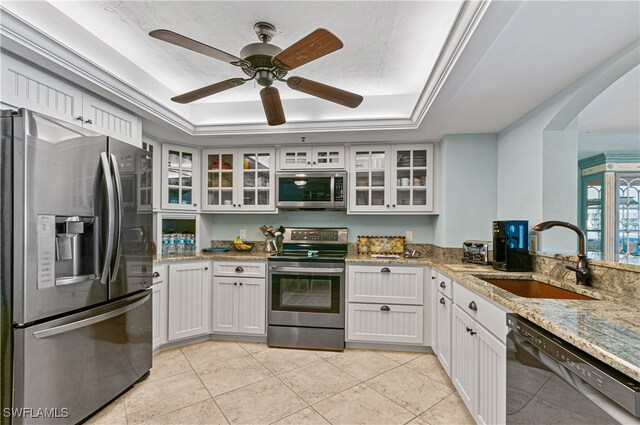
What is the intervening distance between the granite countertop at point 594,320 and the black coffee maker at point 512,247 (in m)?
0.39

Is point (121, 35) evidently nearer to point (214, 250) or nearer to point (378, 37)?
point (378, 37)

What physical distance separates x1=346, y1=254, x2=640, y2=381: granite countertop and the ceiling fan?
1378 mm

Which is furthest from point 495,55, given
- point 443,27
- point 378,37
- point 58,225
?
point 58,225

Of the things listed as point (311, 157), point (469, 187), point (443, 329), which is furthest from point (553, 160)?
point (311, 157)

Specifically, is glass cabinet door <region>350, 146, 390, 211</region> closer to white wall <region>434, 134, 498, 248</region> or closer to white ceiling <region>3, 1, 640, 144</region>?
white ceiling <region>3, 1, 640, 144</region>

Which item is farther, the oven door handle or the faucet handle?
the oven door handle

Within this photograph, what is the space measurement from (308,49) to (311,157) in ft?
6.33

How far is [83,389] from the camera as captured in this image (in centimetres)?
169

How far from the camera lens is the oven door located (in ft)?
9.34

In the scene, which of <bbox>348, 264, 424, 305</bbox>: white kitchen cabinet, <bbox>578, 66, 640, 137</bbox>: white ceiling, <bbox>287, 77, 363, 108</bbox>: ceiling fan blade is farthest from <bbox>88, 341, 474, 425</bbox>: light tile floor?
<bbox>578, 66, 640, 137</bbox>: white ceiling

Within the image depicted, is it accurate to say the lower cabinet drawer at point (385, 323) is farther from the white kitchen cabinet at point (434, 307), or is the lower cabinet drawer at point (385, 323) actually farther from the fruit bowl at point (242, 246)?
the fruit bowl at point (242, 246)

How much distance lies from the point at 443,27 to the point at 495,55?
0.42 metres

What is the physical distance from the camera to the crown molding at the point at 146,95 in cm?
136

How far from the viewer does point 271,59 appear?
60.7 inches
